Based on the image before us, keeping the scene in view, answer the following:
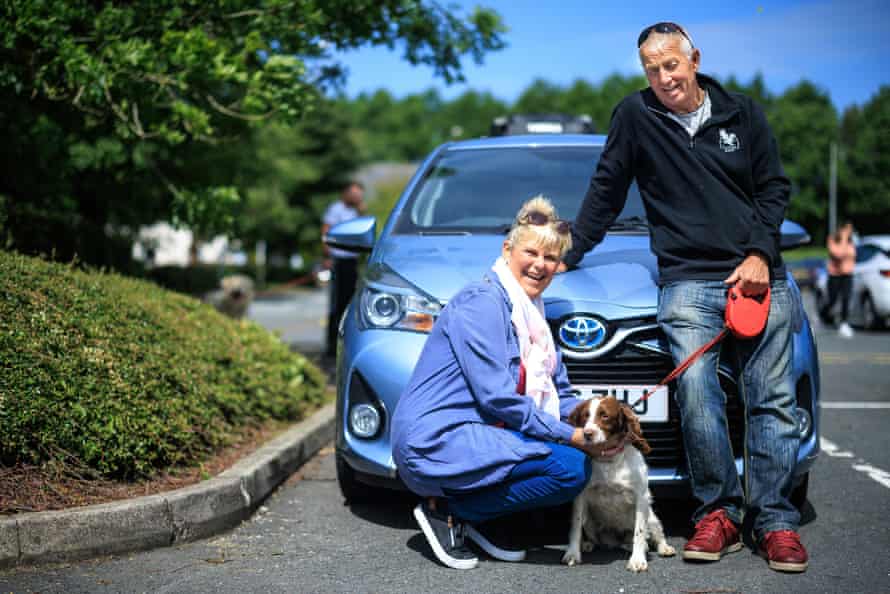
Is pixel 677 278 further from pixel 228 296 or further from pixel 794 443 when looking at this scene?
pixel 228 296

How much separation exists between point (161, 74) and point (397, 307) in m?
3.46

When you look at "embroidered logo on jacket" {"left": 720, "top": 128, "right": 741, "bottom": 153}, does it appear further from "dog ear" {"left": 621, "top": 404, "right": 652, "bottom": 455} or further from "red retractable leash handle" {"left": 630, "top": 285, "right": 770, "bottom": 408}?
"dog ear" {"left": 621, "top": 404, "right": 652, "bottom": 455}

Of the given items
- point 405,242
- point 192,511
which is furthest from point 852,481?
point 192,511

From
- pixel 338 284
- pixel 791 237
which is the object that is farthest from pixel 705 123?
pixel 338 284

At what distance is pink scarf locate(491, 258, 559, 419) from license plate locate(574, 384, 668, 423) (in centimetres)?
22

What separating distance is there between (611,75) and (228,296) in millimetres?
94373

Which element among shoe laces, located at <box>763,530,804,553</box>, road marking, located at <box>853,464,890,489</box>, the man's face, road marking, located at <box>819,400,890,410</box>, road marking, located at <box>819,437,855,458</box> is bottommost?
road marking, located at <box>819,400,890,410</box>

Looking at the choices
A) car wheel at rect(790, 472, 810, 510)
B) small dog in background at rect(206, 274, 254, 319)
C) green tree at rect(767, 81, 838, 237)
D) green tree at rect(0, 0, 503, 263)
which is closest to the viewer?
car wheel at rect(790, 472, 810, 510)

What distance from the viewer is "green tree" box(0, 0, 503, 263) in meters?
6.41

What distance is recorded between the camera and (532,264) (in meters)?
3.79

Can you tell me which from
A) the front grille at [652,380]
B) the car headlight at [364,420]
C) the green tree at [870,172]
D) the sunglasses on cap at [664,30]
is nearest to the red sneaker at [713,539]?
the front grille at [652,380]

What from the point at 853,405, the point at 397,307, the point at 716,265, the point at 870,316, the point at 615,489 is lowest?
the point at 870,316

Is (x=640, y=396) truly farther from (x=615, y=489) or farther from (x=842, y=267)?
(x=842, y=267)

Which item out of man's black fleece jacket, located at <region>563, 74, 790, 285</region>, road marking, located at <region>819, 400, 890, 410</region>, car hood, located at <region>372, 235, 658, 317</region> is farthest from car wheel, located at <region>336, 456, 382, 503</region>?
road marking, located at <region>819, 400, 890, 410</region>
